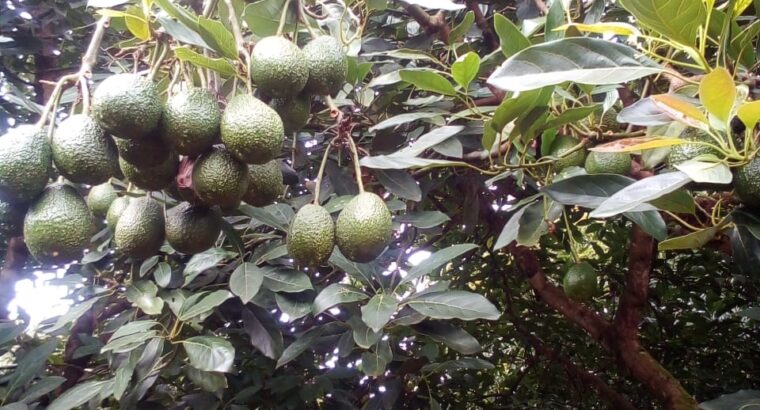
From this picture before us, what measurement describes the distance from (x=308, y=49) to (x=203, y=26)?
0.70 ft

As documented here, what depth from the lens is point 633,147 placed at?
0.73 meters

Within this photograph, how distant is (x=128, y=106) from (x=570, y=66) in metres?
0.59

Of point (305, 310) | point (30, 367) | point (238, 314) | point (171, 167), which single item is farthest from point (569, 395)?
point (171, 167)

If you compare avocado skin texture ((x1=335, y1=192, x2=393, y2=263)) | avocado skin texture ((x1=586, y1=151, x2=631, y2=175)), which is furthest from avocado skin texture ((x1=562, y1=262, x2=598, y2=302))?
avocado skin texture ((x1=335, y1=192, x2=393, y2=263))

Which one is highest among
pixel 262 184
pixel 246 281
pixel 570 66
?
pixel 570 66

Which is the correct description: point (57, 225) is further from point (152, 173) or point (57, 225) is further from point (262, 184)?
point (262, 184)

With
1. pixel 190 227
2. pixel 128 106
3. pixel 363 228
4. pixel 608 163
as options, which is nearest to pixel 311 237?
pixel 363 228

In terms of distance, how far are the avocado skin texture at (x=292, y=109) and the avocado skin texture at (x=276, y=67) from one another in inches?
3.0

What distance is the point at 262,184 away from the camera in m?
1.01

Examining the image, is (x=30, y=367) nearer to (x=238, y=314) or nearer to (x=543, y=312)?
(x=238, y=314)

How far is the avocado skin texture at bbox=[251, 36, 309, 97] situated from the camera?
898 millimetres

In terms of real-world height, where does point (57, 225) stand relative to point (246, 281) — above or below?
above

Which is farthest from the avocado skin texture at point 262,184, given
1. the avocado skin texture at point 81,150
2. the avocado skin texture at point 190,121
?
the avocado skin texture at point 81,150

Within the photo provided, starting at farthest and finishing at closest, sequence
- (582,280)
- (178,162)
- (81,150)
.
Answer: (582,280) → (178,162) → (81,150)
